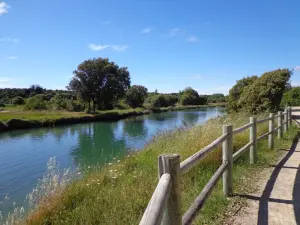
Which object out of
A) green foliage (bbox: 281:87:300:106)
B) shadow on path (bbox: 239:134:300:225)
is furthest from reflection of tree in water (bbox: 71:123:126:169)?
green foliage (bbox: 281:87:300:106)

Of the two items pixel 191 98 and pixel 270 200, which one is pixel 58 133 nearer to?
pixel 270 200

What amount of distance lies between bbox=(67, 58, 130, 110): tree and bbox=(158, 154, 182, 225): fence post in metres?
49.5

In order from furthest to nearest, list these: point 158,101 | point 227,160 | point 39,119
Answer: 1. point 158,101
2. point 39,119
3. point 227,160

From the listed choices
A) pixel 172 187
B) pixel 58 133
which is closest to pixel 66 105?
pixel 58 133

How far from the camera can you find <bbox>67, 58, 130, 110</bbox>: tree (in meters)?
50.3

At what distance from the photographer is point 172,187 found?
2254 millimetres

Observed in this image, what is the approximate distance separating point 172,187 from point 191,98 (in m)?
102

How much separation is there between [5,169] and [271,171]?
12.1 m

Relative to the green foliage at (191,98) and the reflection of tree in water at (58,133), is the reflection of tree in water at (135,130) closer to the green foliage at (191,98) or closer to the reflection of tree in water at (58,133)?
the reflection of tree in water at (58,133)

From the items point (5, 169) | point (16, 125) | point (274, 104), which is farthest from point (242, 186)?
point (16, 125)

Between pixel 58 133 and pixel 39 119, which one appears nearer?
pixel 58 133

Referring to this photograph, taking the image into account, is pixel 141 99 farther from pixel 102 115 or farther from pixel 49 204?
pixel 49 204

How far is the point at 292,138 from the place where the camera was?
1070 centimetres

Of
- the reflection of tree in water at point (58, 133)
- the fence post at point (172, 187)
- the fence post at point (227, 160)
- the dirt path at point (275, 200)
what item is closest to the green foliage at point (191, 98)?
the reflection of tree in water at point (58, 133)
